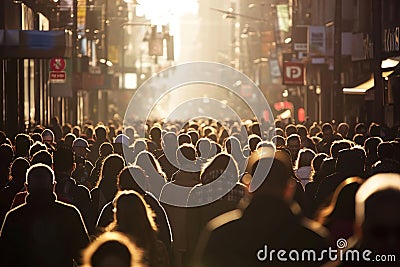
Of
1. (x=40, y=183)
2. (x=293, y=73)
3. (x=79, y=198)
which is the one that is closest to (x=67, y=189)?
(x=79, y=198)

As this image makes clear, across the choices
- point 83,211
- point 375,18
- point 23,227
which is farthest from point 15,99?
point 23,227

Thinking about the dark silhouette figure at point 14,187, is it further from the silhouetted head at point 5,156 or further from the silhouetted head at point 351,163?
the silhouetted head at point 351,163

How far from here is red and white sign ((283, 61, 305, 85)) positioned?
5494 centimetres

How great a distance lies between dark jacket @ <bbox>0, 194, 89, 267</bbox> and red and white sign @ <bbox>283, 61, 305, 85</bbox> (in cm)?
4545

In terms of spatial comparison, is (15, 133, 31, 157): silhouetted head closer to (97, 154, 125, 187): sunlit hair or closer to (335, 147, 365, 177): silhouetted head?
(97, 154, 125, 187): sunlit hair

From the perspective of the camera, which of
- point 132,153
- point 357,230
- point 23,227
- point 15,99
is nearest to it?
point 357,230

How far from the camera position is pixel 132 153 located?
21.8 m

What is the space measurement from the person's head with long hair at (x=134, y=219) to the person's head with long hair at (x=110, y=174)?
4867mm

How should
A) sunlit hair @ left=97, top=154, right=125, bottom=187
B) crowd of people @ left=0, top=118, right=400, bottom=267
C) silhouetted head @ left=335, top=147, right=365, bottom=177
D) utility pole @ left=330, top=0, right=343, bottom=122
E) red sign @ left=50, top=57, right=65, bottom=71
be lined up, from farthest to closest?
1. red sign @ left=50, top=57, right=65, bottom=71
2. utility pole @ left=330, top=0, right=343, bottom=122
3. sunlit hair @ left=97, top=154, right=125, bottom=187
4. silhouetted head @ left=335, top=147, right=365, bottom=177
5. crowd of people @ left=0, top=118, right=400, bottom=267

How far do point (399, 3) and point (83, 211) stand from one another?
116 feet

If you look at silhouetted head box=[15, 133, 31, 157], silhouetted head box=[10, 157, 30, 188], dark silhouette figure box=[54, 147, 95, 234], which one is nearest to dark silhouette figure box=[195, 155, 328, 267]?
dark silhouette figure box=[54, 147, 95, 234]

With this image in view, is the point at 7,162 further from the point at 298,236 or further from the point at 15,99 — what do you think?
the point at 15,99

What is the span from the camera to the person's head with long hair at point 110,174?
1362 centimetres

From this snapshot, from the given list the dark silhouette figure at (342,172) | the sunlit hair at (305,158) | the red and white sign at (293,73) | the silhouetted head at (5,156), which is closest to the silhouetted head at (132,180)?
the dark silhouette figure at (342,172)
